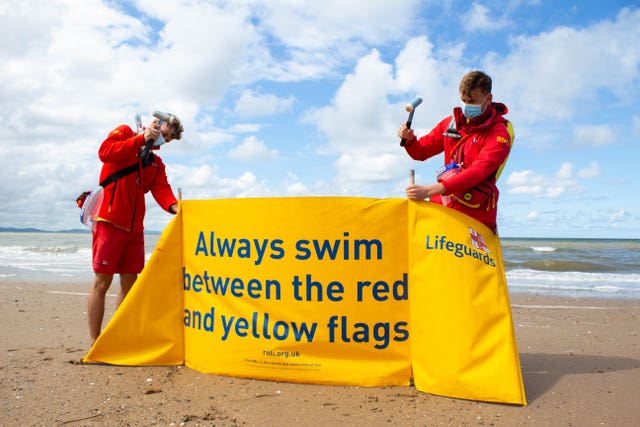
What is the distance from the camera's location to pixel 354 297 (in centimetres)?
309

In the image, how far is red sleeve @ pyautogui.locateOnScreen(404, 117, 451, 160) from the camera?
3.60m

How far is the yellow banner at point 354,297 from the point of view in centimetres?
287

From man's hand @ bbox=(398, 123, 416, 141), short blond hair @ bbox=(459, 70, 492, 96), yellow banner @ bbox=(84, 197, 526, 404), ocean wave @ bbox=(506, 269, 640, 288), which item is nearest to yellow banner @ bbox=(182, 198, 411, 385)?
yellow banner @ bbox=(84, 197, 526, 404)

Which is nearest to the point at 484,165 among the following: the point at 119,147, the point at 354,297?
the point at 354,297

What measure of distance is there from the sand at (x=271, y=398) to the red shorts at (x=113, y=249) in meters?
0.73

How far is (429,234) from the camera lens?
9.93ft

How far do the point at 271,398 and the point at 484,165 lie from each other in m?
1.89

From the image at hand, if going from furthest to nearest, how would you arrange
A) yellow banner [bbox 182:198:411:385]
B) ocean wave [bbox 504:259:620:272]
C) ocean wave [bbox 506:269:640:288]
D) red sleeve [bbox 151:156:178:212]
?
1. ocean wave [bbox 504:259:620:272]
2. ocean wave [bbox 506:269:640:288]
3. red sleeve [bbox 151:156:178:212]
4. yellow banner [bbox 182:198:411:385]

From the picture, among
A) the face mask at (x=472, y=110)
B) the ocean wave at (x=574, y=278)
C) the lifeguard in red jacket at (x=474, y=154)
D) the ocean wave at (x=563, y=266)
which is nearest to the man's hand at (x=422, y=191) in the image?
the lifeguard in red jacket at (x=474, y=154)

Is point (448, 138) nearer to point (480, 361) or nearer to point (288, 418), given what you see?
Answer: point (480, 361)

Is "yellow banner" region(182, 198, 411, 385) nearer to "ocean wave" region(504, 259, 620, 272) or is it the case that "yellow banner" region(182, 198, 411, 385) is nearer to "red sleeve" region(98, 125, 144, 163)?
"red sleeve" region(98, 125, 144, 163)

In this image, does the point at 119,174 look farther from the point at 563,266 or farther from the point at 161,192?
the point at 563,266

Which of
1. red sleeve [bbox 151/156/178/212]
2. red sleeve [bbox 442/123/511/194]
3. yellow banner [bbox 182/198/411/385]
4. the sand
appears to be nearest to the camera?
the sand

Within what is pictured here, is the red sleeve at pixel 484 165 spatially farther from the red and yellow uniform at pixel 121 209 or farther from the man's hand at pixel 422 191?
the red and yellow uniform at pixel 121 209
